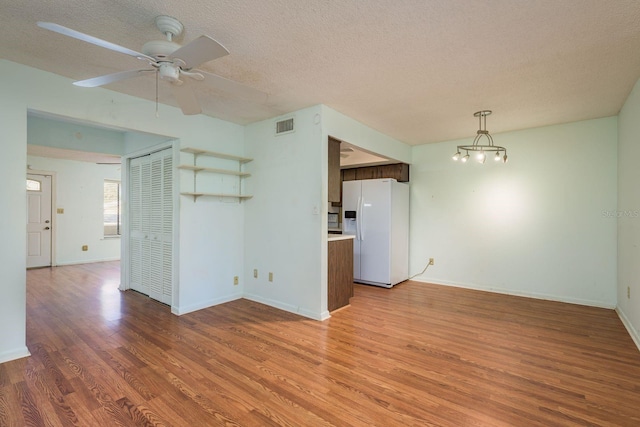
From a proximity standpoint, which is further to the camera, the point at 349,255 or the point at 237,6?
the point at 349,255

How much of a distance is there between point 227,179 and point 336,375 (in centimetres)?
284

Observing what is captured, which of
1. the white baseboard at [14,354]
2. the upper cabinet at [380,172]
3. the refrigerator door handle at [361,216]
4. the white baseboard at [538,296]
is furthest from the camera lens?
the upper cabinet at [380,172]

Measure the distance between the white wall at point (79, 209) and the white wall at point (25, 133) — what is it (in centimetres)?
500

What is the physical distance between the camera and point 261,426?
5.76 feet

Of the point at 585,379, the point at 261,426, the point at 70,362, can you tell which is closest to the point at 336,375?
the point at 261,426

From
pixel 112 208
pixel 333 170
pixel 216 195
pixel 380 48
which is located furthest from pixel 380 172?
pixel 112 208

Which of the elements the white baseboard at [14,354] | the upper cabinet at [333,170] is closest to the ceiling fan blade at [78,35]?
the upper cabinet at [333,170]

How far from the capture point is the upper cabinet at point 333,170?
3797 mm

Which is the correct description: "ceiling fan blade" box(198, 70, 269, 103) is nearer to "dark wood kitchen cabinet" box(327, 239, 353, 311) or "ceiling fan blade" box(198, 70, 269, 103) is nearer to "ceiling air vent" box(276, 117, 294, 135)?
"ceiling air vent" box(276, 117, 294, 135)

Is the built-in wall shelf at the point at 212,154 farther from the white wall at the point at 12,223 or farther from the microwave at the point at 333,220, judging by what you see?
the microwave at the point at 333,220

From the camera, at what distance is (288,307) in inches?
149

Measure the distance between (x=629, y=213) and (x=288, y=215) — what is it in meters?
3.63

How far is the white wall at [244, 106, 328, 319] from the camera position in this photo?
3539mm

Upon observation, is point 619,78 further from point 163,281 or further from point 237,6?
point 163,281
